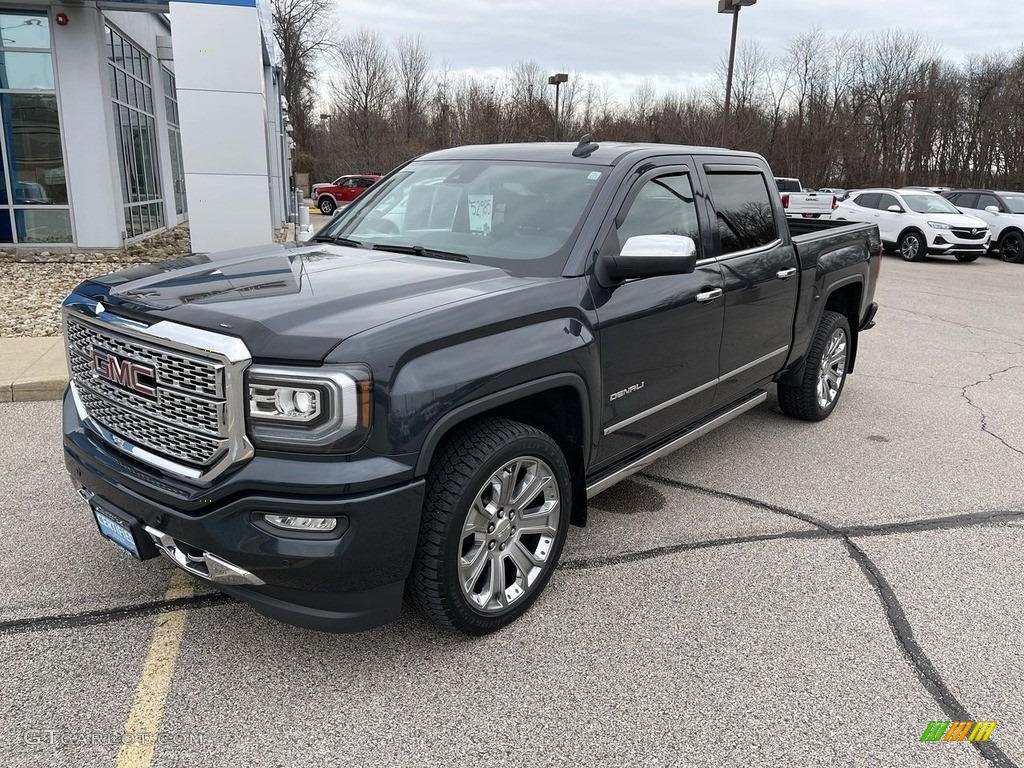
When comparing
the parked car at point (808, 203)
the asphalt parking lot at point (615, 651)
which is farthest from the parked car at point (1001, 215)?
the asphalt parking lot at point (615, 651)

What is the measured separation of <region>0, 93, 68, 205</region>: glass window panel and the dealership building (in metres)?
0.02

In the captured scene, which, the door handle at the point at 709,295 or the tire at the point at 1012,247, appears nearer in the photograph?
the door handle at the point at 709,295

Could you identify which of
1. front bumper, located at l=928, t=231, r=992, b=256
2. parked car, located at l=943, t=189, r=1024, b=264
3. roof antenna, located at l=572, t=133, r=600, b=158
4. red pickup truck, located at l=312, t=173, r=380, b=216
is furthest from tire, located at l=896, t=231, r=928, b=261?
red pickup truck, located at l=312, t=173, r=380, b=216

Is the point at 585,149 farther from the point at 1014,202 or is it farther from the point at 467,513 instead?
the point at 1014,202

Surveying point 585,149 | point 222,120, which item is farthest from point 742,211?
point 222,120

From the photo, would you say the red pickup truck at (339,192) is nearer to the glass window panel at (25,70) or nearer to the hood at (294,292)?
the glass window panel at (25,70)

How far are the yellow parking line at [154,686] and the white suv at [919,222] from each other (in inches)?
723

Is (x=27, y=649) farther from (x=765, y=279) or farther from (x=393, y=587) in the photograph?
(x=765, y=279)

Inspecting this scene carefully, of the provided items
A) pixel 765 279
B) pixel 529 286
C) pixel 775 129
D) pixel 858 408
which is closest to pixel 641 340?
pixel 529 286

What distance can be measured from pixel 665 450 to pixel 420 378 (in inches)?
77.2

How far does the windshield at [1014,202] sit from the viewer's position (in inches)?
811

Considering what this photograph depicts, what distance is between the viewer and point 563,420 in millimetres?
3393

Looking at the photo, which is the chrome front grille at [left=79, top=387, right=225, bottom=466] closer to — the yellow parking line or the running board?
the yellow parking line

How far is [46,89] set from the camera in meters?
13.8
